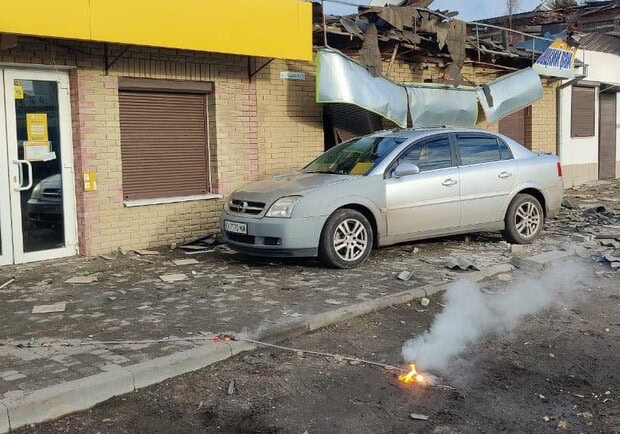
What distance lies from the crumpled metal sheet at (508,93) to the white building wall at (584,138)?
3.03 m

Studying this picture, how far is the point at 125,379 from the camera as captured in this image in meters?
4.84

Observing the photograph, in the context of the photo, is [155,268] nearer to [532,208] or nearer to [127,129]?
[127,129]

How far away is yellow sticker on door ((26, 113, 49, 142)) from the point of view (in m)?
8.98

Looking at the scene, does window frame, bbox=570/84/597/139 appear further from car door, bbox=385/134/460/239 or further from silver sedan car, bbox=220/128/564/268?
car door, bbox=385/134/460/239

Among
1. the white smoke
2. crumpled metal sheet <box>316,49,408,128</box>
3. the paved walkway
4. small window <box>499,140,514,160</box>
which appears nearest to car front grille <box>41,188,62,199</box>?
the paved walkway

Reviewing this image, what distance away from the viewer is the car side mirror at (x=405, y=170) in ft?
28.7

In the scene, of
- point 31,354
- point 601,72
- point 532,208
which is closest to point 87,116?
point 31,354

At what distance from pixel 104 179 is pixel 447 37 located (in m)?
7.47

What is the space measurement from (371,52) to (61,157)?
18.4 ft

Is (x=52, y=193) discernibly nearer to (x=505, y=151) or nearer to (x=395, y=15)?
(x=505, y=151)

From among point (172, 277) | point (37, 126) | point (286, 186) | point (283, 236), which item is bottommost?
point (172, 277)

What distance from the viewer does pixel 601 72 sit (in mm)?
19188

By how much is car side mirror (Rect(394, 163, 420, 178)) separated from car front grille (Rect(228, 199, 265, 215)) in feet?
5.73

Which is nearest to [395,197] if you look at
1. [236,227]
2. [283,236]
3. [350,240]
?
[350,240]
